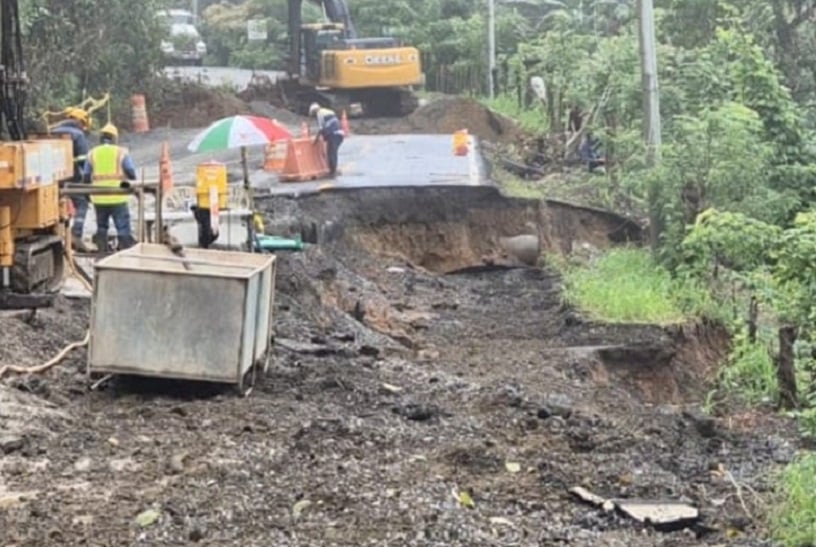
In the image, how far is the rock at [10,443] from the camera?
951 centimetres

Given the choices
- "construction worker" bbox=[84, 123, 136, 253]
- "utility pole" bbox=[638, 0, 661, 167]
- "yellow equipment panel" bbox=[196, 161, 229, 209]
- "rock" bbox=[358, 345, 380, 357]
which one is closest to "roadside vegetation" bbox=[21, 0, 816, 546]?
"utility pole" bbox=[638, 0, 661, 167]

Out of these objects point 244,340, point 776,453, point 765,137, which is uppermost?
point 765,137

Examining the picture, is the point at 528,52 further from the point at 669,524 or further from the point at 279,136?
the point at 669,524

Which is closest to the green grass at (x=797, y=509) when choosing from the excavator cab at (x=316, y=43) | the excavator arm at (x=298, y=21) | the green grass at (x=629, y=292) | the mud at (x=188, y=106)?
the green grass at (x=629, y=292)

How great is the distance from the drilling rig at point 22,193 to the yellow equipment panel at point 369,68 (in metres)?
24.2

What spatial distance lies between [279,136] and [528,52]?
74.1 ft

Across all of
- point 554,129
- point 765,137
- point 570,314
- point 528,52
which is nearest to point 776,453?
point 570,314

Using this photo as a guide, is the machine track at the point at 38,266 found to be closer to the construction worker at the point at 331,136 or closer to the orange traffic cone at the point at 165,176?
the orange traffic cone at the point at 165,176

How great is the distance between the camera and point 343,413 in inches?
446

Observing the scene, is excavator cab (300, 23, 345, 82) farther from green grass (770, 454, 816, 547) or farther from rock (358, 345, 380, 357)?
green grass (770, 454, 816, 547)

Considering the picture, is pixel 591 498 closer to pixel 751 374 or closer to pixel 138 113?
pixel 751 374

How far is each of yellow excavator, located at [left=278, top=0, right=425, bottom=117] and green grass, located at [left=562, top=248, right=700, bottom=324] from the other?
18483mm

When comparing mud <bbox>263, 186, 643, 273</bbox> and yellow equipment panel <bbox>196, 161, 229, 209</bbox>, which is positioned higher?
yellow equipment panel <bbox>196, 161, 229, 209</bbox>

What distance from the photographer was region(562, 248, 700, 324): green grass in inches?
698
